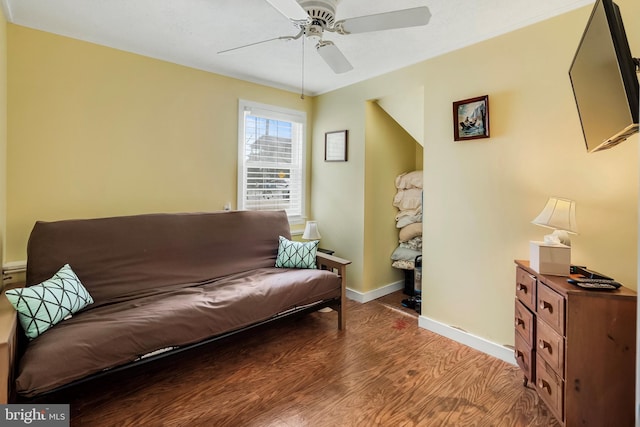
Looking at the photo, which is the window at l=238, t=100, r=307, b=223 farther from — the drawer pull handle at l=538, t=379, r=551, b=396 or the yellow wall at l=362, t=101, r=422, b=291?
the drawer pull handle at l=538, t=379, r=551, b=396

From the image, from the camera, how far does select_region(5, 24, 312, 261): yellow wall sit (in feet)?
7.48

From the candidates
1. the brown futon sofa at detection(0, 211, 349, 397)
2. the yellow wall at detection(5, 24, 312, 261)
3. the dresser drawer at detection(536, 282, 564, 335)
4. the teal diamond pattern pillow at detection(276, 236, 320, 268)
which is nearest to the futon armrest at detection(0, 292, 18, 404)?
the brown futon sofa at detection(0, 211, 349, 397)

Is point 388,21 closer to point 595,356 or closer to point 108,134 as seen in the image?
point 595,356

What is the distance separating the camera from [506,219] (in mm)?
2285

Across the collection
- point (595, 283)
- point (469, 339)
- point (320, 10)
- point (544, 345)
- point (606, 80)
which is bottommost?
point (469, 339)

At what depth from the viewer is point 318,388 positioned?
1.97m

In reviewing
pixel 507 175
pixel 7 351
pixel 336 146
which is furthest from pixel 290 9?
pixel 336 146

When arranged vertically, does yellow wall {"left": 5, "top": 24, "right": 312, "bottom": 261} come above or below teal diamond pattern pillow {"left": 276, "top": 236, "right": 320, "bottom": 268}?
above

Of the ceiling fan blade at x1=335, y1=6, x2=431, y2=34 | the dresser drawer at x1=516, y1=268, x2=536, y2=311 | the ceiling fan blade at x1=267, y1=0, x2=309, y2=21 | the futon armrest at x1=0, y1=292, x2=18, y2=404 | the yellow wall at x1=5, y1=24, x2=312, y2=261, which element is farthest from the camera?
the yellow wall at x1=5, y1=24, x2=312, y2=261

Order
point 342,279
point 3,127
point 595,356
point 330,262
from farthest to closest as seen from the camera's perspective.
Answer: point 330,262 → point 342,279 → point 3,127 → point 595,356

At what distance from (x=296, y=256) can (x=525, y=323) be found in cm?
182

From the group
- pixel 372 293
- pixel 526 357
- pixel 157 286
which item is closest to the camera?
pixel 526 357

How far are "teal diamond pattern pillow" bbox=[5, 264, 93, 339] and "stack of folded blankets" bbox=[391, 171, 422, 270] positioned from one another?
2.96 m

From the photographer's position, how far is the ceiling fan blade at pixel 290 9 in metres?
1.42
